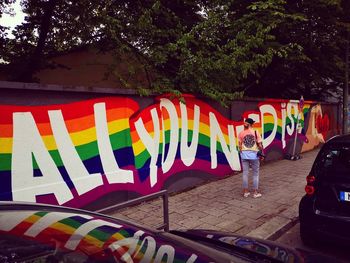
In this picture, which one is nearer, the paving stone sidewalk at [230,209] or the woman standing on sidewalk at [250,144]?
the paving stone sidewalk at [230,209]

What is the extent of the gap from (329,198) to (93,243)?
11.1ft

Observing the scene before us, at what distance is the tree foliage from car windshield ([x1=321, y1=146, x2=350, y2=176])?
138 inches

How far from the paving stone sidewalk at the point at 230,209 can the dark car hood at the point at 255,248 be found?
7.43 feet

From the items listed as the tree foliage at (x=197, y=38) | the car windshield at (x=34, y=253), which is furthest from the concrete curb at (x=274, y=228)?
the car windshield at (x=34, y=253)

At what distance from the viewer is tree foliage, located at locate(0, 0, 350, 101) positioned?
7750mm

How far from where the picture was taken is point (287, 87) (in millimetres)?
15969

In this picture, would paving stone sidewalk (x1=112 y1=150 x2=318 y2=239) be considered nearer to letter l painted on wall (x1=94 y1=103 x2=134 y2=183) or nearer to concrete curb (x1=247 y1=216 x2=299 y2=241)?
concrete curb (x1=247 y1=216 x2=299 y2=241)

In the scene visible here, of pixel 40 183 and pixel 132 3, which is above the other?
pixel 132 3

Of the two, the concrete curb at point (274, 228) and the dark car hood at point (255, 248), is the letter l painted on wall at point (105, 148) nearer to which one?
the concrete curb at point (274, 228)

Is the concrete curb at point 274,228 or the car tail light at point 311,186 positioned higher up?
the car tail light at point 311,186

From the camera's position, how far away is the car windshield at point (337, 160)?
4329 mm

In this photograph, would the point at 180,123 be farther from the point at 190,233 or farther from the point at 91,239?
the point at 91,239

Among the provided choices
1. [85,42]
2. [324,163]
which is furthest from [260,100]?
[324,163]

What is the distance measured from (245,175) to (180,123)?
1.87m
